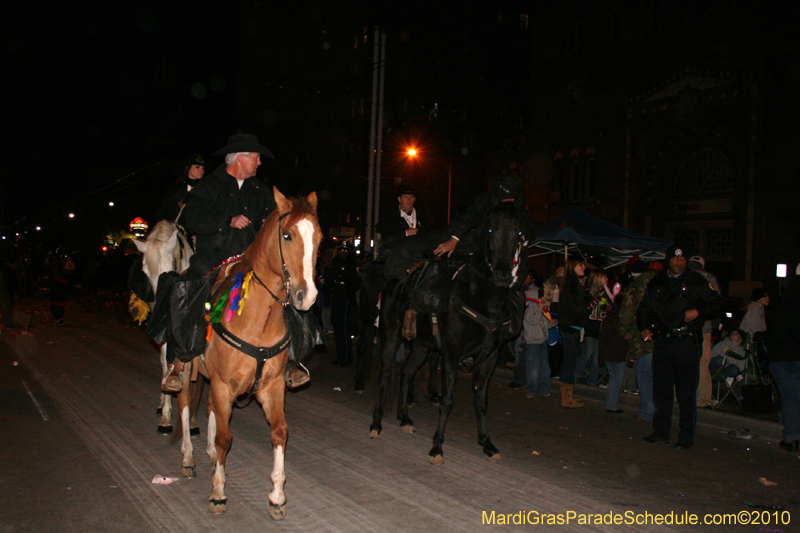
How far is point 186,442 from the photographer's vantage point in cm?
570

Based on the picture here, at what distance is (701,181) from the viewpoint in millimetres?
24531

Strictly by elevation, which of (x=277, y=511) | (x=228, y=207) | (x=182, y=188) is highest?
(x=182, y=188)

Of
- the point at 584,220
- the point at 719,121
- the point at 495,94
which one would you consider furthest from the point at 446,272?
the point at 495,94

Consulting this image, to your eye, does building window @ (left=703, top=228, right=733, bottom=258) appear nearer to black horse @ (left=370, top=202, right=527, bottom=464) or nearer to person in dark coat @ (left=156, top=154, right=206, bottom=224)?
black horse @ (left=370, top=202, right=527, bottom=464)

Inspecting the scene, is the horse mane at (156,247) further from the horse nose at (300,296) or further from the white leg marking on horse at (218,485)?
the horse nose at (300,296)

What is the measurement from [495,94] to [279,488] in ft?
143

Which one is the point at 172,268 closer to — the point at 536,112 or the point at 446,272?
the point at 446,272

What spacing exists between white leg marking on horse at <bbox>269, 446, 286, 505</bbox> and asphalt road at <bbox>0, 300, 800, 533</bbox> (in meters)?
0.17

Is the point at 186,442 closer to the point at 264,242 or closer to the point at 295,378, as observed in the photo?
the point at 295,378

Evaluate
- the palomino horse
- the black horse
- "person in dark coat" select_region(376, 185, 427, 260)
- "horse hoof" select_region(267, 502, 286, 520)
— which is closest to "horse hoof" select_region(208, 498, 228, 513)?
the palomino horse

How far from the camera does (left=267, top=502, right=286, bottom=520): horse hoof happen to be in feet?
15.4

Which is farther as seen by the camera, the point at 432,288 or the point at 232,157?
the point at 432,288

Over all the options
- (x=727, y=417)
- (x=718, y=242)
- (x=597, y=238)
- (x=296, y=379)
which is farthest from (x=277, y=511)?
(x=718, y=242)

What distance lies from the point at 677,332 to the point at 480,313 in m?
2.65
